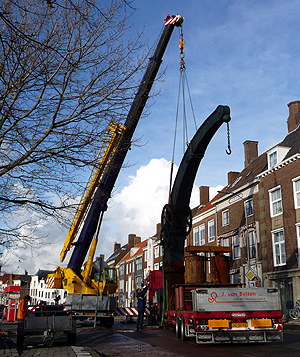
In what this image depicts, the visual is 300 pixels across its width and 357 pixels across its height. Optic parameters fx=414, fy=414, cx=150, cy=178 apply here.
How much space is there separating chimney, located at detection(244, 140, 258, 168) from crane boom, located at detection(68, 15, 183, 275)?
24.9 m

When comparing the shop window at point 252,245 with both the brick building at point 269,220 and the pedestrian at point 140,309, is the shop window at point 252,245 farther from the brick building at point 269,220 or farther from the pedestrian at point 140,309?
the pedestrian at point 140,309

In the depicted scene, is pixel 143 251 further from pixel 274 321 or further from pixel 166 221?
pixel 274 321

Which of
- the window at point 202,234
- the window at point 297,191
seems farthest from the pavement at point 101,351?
the window at point 202,234

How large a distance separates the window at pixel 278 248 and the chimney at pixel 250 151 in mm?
12195

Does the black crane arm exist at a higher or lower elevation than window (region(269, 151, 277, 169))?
lower

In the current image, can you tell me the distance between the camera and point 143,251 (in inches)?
2520

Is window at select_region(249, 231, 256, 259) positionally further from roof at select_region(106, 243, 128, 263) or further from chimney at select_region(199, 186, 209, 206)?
roof at select_region(106, 243, 128, 263)

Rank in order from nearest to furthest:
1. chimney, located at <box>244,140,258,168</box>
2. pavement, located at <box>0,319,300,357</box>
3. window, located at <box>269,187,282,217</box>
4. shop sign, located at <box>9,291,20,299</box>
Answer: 1. pavement, located at <box>0,319,300,357</box>
2. shop sign, located at <box>9,291,20,299</box>
3. window, located at <box>269,187,282,217</box>
4. chimney, located at <box>244,140,258,168</box>

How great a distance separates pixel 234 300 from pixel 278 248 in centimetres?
1888

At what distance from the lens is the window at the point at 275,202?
95.0 feet

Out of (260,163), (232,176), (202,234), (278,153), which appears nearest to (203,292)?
(278,153)

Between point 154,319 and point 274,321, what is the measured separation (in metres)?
11.9

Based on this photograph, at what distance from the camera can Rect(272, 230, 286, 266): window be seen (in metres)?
28.2

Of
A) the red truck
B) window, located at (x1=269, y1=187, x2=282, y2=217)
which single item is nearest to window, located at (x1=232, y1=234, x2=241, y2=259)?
window, located at (x1=269, y1=187, x2=282, y2=217)
